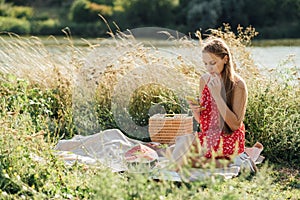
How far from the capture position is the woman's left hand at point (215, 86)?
4887 mm

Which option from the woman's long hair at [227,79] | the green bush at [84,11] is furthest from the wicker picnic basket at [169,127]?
the green bush at [84,11]

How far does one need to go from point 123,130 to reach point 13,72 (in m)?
1.64

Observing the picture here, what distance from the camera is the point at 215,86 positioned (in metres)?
4.89

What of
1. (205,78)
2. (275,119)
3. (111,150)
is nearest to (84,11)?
(111,150)

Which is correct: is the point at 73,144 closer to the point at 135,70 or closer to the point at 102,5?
the point at 135,70

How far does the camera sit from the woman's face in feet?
15.9

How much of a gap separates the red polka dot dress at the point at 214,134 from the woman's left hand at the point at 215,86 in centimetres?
11

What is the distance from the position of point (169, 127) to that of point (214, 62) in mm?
1284

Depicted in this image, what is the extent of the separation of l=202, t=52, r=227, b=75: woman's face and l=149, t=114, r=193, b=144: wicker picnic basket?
3.76ft

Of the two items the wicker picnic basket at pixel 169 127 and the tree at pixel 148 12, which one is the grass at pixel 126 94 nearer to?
the wicker picnic basket at pixel 169 127

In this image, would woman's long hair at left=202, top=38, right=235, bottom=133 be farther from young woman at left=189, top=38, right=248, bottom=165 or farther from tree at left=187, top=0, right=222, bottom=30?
tree at left=187, top=0, right=222, bottom=30

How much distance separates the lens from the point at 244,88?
192 inches

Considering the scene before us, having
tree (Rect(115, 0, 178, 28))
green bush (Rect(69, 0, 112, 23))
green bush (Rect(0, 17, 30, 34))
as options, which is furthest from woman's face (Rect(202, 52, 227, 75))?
green bush (Rect(69, 0, 112, 23))

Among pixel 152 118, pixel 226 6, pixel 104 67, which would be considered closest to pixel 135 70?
pixel 104 67
